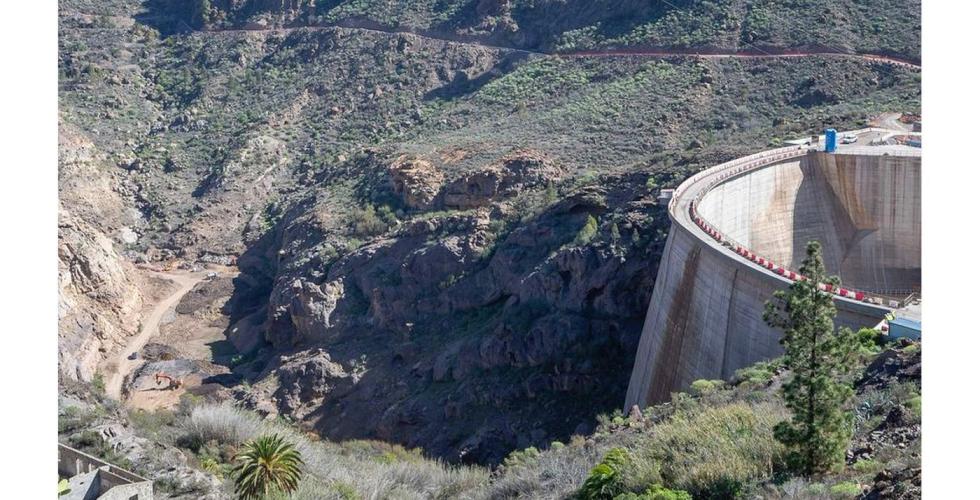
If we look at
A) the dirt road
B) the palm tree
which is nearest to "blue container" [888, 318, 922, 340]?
the palm tree

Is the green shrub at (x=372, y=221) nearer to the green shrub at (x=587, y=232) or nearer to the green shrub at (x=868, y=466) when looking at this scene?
the green shrub at (x=587, y=232)

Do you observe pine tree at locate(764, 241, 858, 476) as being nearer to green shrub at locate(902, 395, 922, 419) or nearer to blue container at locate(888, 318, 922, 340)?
green shrub at locate(902, 395, 922, 419)

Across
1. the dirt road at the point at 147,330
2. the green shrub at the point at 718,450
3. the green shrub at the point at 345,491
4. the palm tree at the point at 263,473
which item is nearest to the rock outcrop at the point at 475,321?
the dirt road at the point at 147,330

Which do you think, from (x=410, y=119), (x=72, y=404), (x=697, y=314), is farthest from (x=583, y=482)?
(x=410, y=119)

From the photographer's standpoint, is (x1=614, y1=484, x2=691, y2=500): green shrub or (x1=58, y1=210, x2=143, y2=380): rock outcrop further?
(x1=58, y1=210, x2=143, y2=380): rock outcrop

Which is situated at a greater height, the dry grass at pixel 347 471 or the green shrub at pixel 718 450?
the green shrub at pixel 718 450

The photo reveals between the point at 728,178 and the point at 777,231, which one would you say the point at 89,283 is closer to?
the point at 728,178
